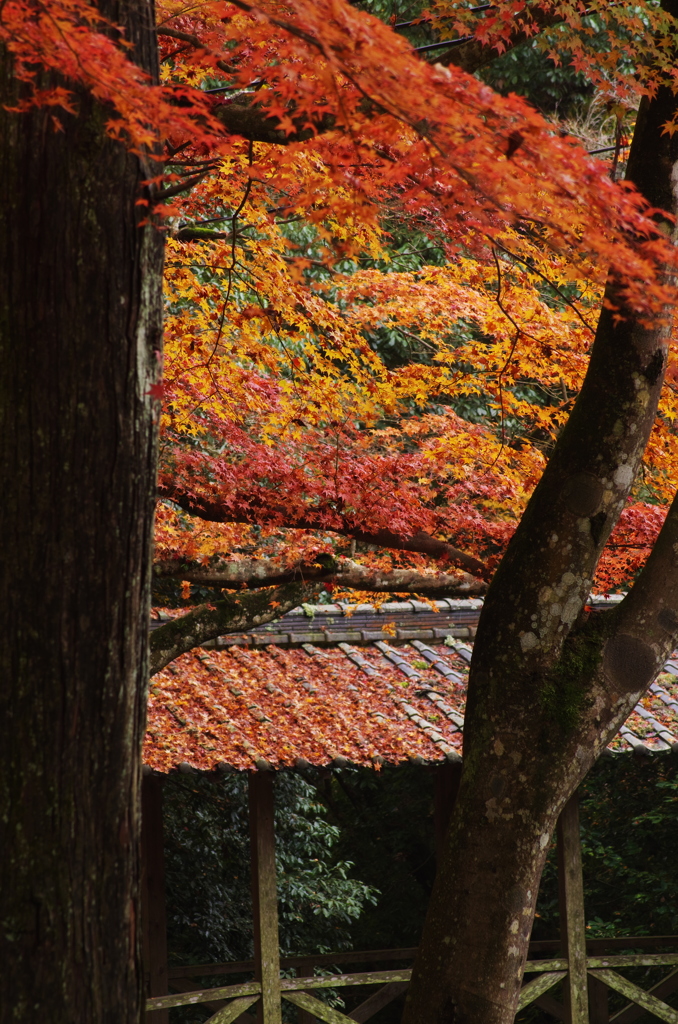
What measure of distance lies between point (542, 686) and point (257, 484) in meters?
2.61

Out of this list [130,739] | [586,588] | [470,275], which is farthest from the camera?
[470,275]

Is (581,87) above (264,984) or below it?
above

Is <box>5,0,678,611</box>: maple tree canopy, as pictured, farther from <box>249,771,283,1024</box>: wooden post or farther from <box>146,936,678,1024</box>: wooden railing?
<box>146,936,678,1024</box>: wooden railing

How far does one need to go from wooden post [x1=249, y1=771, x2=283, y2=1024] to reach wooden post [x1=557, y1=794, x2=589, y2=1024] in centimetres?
203

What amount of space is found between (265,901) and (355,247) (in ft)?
13.8

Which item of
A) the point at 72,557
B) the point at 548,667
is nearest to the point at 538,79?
the point at 548,667

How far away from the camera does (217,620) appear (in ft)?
20.5

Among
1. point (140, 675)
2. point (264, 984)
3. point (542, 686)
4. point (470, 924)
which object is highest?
point (140, 675)

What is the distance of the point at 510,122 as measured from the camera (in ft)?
8.21

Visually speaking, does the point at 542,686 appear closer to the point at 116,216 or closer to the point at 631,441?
the point at 631,441

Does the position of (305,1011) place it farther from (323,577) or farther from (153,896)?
(323,577)

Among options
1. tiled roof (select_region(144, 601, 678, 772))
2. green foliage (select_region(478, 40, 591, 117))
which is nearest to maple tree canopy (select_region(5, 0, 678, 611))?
tiled roof (select_region(144, 601, 678, 772))

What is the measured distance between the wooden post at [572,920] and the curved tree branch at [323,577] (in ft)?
6.79

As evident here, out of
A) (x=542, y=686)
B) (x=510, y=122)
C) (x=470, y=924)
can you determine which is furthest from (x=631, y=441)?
(x=470, y=924)
